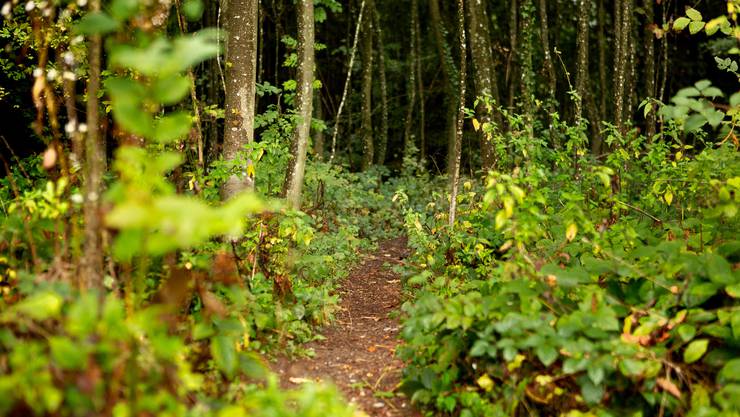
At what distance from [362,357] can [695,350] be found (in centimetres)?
276

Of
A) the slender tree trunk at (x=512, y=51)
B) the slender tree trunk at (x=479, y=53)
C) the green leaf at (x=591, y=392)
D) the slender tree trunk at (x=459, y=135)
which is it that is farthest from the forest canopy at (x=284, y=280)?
the slender tree trunk at (x=512, y=51)

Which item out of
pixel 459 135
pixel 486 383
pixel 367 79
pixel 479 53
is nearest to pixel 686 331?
pixel 486 383

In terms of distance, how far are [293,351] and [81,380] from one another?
2706mm

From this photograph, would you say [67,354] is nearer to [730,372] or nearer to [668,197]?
[730,372]

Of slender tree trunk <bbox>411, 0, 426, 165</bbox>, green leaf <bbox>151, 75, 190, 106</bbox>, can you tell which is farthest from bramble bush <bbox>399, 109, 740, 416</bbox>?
slender tree trunk <bbox>411, 0, 426, 165</bbox>

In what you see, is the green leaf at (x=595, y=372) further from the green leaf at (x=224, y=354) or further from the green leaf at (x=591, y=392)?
the green leaf at (x=224, y=354)

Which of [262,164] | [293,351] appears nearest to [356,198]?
[262,164]

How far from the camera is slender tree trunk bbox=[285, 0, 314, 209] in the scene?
740 cm

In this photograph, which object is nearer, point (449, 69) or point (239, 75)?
point (239, 75)

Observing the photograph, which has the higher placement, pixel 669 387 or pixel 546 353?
pixel 546 353

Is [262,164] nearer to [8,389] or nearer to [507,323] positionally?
[507,323]

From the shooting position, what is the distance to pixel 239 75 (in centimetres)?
640

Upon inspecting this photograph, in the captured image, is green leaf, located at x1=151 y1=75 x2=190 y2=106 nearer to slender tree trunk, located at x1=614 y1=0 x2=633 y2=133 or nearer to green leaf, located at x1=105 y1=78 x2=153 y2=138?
green leaf, located at x1=105 y1=78 x2=153 y2=138

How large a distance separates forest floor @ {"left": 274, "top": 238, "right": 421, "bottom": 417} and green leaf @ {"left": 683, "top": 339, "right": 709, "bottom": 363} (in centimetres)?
183
